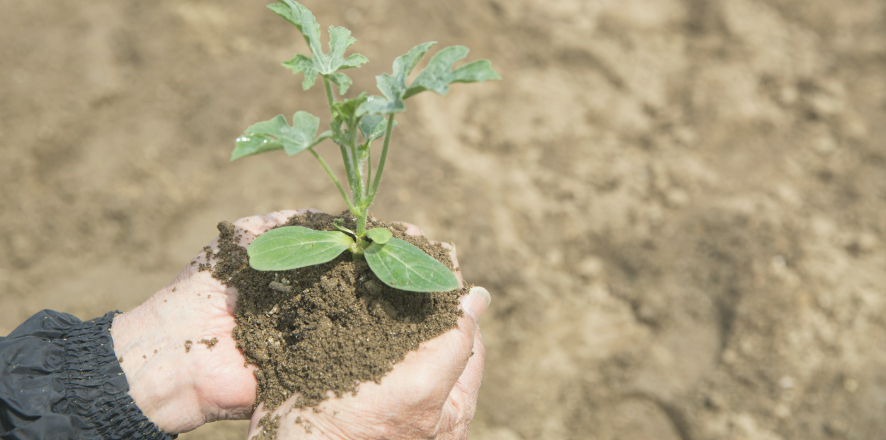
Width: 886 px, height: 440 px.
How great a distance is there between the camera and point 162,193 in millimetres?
4469

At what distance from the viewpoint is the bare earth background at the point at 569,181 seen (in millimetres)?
3895

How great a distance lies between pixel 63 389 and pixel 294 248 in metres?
0.93

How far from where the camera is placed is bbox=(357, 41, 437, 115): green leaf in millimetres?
1449

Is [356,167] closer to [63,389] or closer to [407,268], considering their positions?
[407,268]

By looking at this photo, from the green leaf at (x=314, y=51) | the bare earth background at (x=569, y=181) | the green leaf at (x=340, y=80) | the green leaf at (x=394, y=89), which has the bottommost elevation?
the bare earth background at (x=569, y=181)

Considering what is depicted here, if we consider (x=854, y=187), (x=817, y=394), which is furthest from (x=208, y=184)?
(x=854, y=187)

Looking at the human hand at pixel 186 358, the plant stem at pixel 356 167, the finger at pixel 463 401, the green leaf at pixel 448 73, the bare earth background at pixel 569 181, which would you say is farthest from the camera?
the bare earth background at pixel 569 181

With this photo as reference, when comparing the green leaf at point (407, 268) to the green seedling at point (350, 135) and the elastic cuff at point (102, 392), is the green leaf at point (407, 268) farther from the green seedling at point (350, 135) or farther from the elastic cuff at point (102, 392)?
the elastic cuff at point (102, 392)

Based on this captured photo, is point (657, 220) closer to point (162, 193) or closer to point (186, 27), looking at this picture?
point (162, 193)

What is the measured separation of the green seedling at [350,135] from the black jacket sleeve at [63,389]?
74 cm

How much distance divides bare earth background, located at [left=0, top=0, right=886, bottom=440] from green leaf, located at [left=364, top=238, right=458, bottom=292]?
93.3 inches

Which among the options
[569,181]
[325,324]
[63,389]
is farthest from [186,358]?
[569,181]

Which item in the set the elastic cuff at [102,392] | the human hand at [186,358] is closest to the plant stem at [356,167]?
the human hand at [186,358]

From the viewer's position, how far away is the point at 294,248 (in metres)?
1.71
